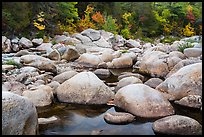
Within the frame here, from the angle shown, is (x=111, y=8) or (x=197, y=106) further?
(x=111, y=8)

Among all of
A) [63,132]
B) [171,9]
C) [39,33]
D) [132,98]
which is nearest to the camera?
[63,132]

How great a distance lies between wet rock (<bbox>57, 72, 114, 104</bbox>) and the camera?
525 centimetres

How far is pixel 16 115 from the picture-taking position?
3.48 metres

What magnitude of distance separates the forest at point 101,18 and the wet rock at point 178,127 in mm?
10645

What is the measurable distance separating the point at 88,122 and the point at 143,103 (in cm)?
87

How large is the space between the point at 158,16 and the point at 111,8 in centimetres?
452

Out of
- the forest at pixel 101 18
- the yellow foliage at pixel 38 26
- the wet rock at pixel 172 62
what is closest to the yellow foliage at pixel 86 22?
the forest at pixel 101 18

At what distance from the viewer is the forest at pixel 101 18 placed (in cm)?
1389

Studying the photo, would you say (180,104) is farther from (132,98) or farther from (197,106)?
(132,98)

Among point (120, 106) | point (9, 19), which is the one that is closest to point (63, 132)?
point (120, 106)

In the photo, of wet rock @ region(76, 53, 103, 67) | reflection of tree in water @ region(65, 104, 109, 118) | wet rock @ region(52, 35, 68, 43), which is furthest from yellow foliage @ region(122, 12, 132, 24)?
reflection of tree in water @ region(65, 104, 109, 118)

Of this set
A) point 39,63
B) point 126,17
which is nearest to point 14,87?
point 39,63

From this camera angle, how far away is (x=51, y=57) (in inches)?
396

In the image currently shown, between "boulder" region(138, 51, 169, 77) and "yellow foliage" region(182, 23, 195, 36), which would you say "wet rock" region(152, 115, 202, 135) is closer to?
"boulder" region(138, 51, 169, 77)
